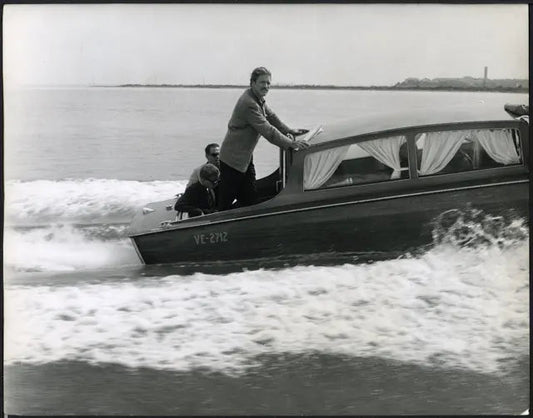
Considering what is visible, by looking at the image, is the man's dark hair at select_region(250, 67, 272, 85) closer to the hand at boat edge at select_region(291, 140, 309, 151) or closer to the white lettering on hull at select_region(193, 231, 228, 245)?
the hand at boat edge at select_region(291, 140, 309, 151)

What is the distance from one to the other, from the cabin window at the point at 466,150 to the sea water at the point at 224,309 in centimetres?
29

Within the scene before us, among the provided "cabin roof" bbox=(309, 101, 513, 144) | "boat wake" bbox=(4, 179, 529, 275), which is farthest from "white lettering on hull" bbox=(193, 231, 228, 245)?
"cabin roof" bbox=(309, 101, 513, 144)

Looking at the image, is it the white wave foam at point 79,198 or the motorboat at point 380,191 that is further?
the white wave foam at point 79,198

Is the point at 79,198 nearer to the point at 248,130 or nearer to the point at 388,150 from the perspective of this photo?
the point at 248,130

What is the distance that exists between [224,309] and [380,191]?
132cm

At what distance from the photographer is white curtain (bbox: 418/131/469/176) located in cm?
486

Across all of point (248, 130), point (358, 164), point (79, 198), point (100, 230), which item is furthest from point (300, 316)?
point (79, 198)

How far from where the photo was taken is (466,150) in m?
4.88

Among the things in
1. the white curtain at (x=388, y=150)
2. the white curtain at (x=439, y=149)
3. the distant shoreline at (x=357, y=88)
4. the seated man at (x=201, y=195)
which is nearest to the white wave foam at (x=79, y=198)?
the seated man at (x=201, y=195)

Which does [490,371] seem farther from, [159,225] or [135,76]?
[135,76]

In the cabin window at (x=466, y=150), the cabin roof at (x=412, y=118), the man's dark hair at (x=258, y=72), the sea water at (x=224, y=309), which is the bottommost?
the sea water at (x=224, y=309)

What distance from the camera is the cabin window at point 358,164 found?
488 centimetres

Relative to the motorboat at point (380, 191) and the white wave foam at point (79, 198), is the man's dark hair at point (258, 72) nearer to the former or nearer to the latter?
the motorboat at point (380, 191)

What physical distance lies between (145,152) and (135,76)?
0.57 meters
